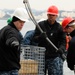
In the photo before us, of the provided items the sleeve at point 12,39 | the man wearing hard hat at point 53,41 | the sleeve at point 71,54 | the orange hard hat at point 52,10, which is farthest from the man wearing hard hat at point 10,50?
the orange hard hat at point 52,10

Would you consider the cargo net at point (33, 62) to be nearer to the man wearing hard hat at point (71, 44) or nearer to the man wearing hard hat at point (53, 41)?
the man wearing hard hat at point (53, 41)

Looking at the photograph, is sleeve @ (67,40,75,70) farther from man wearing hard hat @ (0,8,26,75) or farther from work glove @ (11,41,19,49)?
work glove @ (11,41,19,49)

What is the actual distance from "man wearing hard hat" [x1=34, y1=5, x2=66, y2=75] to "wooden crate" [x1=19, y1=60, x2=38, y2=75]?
0.20 meters

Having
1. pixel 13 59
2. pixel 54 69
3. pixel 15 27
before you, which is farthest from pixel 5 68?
pixel 54 69

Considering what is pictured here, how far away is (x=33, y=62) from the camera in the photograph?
303 inches

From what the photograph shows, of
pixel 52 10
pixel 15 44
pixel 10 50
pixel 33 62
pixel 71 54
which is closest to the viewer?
pixel 15 44

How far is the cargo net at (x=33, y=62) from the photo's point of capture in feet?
25.3

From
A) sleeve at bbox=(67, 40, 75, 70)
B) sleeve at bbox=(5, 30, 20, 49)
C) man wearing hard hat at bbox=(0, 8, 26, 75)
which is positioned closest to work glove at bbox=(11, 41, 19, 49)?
sleeve at bbox=(5, 30, 20, 49)

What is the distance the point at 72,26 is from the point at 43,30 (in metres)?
1.05

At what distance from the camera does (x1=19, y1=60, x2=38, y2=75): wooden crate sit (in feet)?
25.3

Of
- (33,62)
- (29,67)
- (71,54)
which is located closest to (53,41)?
(33,62)

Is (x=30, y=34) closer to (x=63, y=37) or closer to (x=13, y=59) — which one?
(x=63, y=37)

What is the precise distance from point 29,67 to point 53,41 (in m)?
0.61

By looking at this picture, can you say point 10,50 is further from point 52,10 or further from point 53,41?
point 52,10
